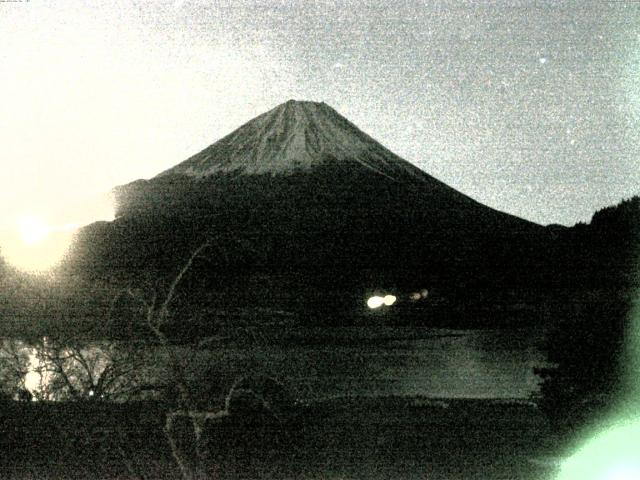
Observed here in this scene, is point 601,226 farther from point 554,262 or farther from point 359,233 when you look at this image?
point 359,233

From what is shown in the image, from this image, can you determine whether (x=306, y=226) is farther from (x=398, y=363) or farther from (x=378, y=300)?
(x=378, y=300)

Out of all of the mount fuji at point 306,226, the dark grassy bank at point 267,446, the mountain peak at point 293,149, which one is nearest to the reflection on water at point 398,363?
the dark grassy bank at point 267,446

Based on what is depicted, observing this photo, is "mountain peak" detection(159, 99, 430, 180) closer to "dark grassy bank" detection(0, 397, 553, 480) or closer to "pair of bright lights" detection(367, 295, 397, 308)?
"dark grassy bank" detection(0, 397, 553, 480)

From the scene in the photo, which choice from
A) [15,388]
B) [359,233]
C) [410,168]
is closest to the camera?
[15,388]

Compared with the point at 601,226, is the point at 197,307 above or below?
above

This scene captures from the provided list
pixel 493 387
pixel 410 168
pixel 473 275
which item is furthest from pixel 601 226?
pixel 410 168

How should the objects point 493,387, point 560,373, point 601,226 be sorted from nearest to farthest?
point 560,373
point 493,387
point 601,226

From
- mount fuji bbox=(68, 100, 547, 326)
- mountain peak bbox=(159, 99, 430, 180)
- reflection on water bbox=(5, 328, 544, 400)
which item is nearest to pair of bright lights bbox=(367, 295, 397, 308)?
reflection on water bbox=(5, 328, 544, 400)

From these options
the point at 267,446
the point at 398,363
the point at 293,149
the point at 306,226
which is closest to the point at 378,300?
the point at 267,446
